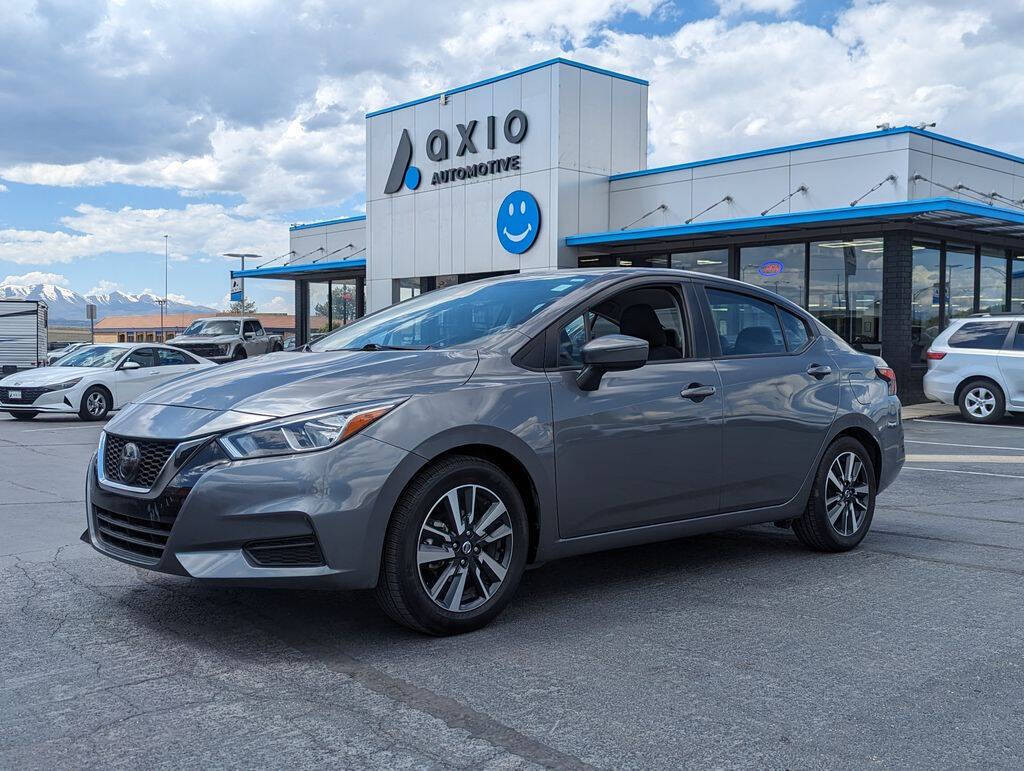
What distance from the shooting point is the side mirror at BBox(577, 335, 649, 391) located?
185 inches

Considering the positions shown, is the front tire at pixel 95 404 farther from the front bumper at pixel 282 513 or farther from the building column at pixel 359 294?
the building column at pixel 359 294

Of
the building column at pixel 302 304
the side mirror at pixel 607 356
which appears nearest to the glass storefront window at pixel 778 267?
the side mirror at pixel 607 356

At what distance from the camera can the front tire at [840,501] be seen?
6055 millimetres

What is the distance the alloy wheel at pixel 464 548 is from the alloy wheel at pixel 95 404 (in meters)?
14.3

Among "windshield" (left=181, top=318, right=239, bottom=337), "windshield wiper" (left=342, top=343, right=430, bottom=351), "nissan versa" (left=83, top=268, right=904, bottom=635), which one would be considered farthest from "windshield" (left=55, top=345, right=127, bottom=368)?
"windshield wiper" (left=342, top=343, right=430, bottom=351)

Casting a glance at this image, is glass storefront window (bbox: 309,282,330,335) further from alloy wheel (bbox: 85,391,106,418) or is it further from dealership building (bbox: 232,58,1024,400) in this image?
alloy wheel (bbox: 85,391,106,418)

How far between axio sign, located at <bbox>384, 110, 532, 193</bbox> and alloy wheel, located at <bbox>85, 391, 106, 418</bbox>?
446 inches

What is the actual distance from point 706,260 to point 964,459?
11.6 metres

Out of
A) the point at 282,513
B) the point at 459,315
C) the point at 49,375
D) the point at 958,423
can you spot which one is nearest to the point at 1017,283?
the point at 958,423

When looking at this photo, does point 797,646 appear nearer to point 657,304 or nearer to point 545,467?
point 545,467

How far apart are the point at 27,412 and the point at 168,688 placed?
1493 cm

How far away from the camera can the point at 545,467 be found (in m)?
4.61

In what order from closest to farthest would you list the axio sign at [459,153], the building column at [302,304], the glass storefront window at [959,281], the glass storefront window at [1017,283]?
the glass storefront window at [959,281] → the glass storefront window at [1017,283] → the axio sign at [459,153] → the building column at [302,304]

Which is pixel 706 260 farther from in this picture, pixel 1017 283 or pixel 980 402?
pixel 980 402
